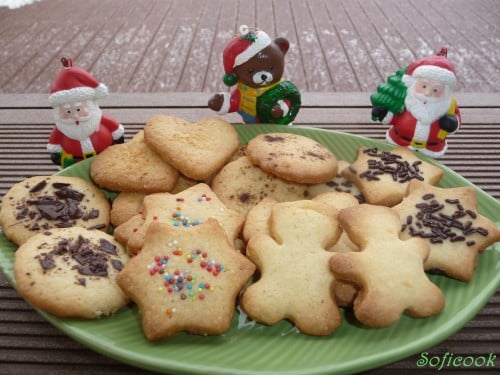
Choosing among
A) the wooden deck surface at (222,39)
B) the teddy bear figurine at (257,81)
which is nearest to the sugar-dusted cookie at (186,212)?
the teddy bear figurine at (257,81)

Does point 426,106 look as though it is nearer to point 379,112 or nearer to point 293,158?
point 379,112

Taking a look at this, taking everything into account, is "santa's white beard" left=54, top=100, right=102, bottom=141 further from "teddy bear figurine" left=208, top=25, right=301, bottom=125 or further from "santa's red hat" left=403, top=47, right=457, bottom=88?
"santa's red hat" left=403, top=47, right=457, bottom=88

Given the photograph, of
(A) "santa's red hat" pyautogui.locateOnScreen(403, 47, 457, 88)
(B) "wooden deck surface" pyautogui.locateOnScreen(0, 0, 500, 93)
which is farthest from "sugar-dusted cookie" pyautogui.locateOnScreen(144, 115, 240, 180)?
(B) "wooden deck surface" pyautogui.locateOnScreen(0, 0, 500, 93)

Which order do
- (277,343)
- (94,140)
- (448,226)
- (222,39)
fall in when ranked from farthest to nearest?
(222,39) < (94,140) < (448,226) < (277,343)

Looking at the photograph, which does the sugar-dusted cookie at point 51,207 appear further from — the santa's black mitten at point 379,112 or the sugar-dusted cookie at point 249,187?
the santa's black mitten at point 379,112

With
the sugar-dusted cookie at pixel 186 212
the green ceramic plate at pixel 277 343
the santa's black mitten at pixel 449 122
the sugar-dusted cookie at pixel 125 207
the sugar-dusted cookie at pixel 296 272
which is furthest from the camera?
the santa's black mitten at pixel 449 122

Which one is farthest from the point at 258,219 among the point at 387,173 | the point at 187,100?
the point at 187,100

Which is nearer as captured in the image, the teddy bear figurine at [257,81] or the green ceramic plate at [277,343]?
the green ceramic plate at [277,343]
